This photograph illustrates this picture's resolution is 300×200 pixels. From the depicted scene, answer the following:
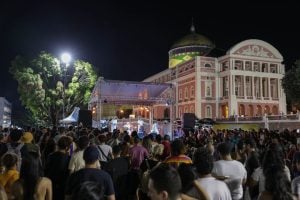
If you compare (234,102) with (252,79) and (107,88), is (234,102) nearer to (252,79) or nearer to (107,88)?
(252,79)

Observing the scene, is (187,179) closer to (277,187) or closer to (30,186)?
(277,187)

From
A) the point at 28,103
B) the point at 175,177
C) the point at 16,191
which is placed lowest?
the point at 16,191

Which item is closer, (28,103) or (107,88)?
(107,88)

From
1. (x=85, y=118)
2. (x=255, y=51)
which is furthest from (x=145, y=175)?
(x=255, y=51)

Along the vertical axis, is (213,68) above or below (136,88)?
above

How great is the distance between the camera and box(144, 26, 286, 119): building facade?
165ft

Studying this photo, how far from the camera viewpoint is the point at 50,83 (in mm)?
37438

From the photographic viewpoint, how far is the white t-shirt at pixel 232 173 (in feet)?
16.8

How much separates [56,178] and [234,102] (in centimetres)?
4550

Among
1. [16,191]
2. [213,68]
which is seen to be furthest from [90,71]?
[16,191]

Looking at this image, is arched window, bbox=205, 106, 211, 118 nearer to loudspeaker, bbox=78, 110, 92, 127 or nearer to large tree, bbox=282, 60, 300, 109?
large tree, bbox=282, 60, 300, 109

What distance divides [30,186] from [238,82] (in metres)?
49.4

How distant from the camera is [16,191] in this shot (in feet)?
13.0

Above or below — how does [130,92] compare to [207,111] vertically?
above
